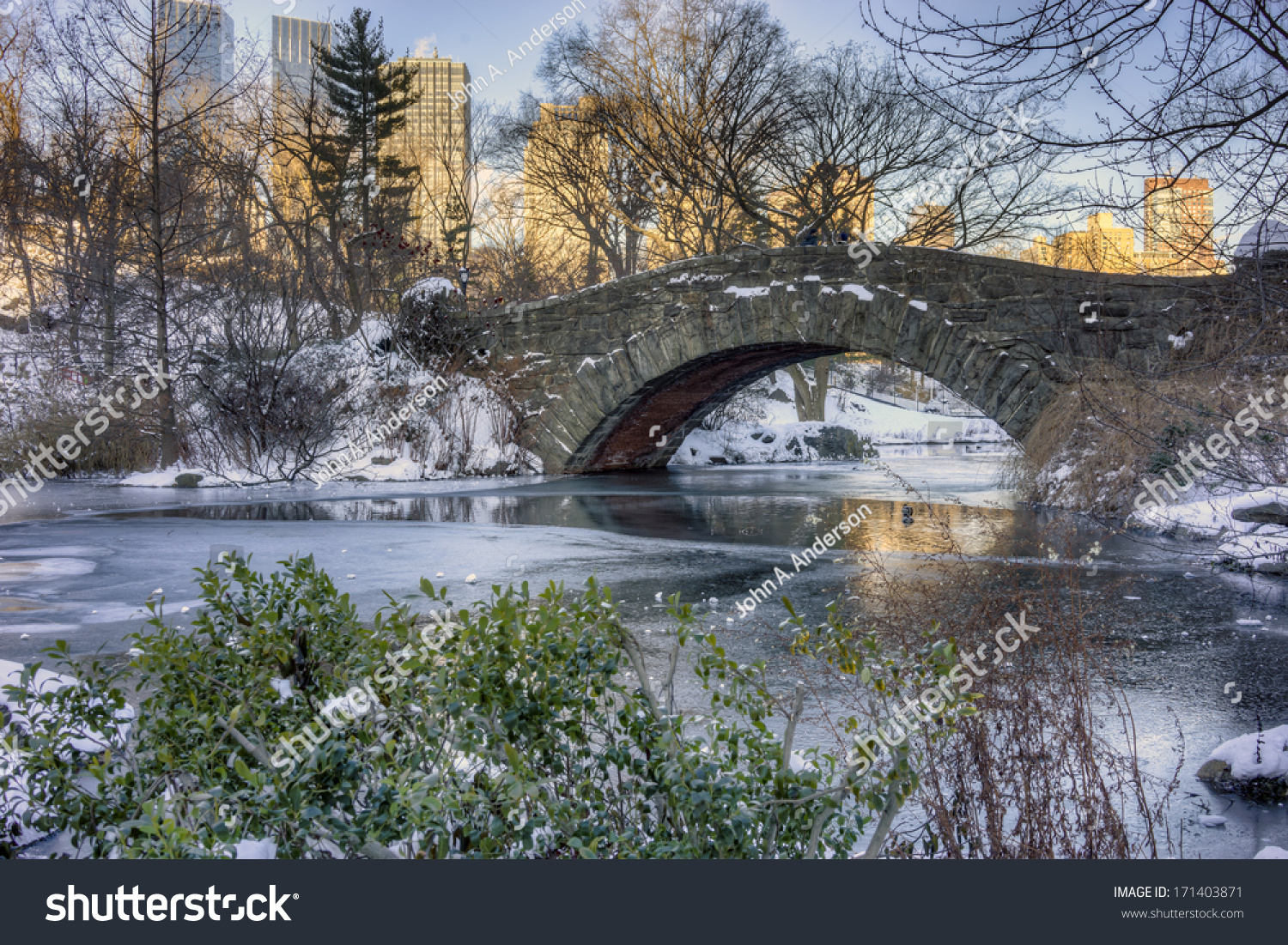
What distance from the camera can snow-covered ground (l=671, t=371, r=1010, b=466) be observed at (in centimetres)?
2259

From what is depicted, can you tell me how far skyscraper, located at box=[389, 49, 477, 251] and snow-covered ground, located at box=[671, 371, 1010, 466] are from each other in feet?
32.8

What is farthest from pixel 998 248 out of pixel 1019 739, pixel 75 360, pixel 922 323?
pixel 1019 739

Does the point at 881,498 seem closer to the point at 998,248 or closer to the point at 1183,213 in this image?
the point at 1183,213

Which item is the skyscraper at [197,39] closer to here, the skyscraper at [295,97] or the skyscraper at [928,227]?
the skyscraper at [295,97]

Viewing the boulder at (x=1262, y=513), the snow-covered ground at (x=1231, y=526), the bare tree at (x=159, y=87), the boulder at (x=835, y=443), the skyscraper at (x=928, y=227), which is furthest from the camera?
the boulder at (x=835, y=443)

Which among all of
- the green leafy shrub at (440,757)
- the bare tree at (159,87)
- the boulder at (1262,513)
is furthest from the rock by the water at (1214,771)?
the bare tree at (159,87)

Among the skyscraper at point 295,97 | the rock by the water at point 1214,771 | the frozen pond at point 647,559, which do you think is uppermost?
the skyscraper at point 295,97

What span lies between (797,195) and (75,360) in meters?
15.9

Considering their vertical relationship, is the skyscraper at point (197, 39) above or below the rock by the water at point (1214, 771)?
above

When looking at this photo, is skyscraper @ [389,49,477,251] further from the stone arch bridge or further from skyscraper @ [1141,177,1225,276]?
skyscraper @ [1141,177,1225,276]

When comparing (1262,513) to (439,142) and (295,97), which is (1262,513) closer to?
(295,97)

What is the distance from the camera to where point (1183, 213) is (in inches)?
142

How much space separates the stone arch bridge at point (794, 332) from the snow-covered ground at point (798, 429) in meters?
3.91

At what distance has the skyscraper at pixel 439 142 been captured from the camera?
2698cm
